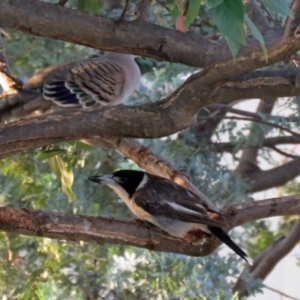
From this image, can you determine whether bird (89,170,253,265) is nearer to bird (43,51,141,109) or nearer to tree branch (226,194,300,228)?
tree branch (226,194,300,228)

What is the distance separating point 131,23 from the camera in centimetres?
92

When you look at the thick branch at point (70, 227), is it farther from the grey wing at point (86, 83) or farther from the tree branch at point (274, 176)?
the tree branch at point (274, 176)

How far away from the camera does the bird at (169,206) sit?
3.69 feet

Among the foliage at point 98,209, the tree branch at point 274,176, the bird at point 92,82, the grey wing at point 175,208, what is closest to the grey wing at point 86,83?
the bird at point 92,82

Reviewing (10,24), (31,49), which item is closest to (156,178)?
(10,24)

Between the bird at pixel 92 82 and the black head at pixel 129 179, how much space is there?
21cm

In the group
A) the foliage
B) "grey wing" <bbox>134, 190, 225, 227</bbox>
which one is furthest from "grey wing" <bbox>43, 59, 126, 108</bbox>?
"grey wing" <bbox>134, 190, 225, 227</bbox>

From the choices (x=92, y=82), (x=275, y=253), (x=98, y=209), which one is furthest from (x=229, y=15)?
(x=275, y=253)

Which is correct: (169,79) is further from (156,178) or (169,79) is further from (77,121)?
(77,121)

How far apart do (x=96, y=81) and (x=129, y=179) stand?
1.13 ft

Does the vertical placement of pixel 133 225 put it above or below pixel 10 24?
below

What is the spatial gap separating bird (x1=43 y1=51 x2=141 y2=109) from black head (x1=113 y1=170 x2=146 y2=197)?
0.68ft

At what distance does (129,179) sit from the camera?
135 cm

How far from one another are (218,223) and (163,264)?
0.62 metres
